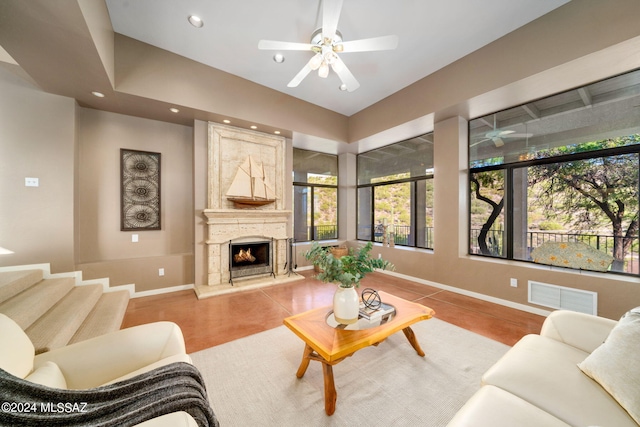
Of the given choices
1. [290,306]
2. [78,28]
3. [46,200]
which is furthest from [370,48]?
[46,200]

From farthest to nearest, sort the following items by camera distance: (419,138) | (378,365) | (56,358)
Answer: (419,138)
(378,365)
(56,358)

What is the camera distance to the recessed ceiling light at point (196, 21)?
102 inches

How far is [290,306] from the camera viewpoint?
3229mm

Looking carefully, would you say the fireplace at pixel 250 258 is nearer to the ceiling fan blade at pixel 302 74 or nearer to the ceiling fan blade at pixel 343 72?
the ceiling fan blade at pixel 302 74

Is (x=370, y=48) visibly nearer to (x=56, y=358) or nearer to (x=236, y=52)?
(x=236, y=52)

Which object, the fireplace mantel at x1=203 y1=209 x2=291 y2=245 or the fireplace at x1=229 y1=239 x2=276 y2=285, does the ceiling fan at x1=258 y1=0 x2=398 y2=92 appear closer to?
the fireplace mantel at x1=203 y1=209 x2=291 y2=245

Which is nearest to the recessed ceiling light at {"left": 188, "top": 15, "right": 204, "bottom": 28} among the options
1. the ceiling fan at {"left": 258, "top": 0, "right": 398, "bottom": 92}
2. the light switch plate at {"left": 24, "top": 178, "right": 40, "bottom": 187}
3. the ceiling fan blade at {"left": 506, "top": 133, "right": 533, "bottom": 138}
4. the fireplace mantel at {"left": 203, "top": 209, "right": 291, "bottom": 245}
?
the ceiling fan at {"left": 258, "top": 0, "right": 398, "bottom": 92}

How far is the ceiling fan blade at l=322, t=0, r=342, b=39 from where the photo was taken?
1.97 meters

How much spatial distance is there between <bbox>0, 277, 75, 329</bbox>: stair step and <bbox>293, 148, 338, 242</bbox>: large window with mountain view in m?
3.65

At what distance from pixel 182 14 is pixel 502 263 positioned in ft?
17.0

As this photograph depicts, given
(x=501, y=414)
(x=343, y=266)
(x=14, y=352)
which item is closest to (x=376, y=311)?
(x=343, y=266)

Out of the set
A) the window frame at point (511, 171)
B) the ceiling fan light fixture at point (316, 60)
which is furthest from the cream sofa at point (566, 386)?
the ceiling fan light fixture at point (316, 60)

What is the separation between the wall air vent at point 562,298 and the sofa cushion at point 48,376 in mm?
4462

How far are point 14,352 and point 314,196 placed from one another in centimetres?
486
